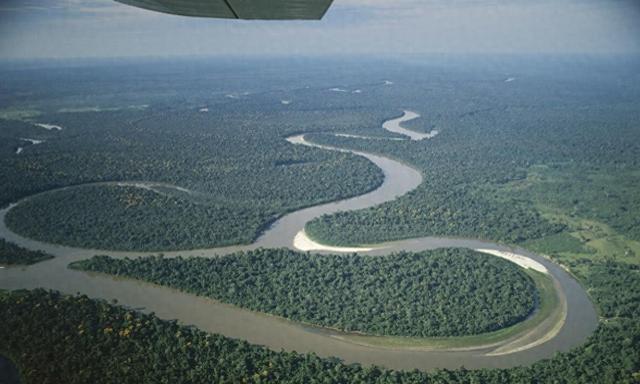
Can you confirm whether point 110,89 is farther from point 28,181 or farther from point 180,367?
point 180,367

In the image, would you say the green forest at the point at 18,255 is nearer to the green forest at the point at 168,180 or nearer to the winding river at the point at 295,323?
the winding river at the point at 295,323

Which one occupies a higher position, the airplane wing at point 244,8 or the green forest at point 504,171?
the airplane wing at point 244,8

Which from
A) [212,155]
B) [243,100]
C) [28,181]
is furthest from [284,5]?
[243,100]

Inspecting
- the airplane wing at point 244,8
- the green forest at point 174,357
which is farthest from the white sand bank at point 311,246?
the airplane wing at point 244,8

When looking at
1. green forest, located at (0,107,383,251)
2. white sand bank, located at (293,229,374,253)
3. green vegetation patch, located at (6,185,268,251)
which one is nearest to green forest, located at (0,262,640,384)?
green vegetation patch, located at (6,185,268,251)

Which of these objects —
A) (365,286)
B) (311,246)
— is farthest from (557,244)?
Result: (311,246)

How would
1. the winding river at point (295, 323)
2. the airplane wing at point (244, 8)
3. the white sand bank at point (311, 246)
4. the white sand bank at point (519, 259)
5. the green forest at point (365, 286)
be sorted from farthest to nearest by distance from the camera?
the white sand bank at point (311, 246), the white sand bank at point (519, 259), the green forest at point (365, 286), the winding river at point (295, 323), the airplane wing at point (244, 8)
